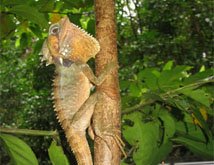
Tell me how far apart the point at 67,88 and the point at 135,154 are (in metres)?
0.35

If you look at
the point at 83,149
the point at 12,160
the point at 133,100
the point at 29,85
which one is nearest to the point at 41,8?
the point at 133,100

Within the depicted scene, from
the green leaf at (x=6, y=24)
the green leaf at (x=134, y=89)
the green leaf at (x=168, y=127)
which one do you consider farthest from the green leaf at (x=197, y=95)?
the green leaf at (x=6, y=24)

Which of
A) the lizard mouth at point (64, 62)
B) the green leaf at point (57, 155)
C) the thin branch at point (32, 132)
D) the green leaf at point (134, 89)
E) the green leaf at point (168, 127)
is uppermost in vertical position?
the lizard mouth at point (64, 62)

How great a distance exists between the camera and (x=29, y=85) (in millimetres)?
7016

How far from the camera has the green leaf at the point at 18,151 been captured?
3.94ft

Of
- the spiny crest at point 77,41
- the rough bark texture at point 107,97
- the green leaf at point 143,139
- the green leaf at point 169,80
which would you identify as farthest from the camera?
the green leaf at point 169,80

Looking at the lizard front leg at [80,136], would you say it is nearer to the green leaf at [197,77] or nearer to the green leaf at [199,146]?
the green leaf at [199,146]

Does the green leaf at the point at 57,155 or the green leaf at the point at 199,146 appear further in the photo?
the green leaf at the point at 199,146

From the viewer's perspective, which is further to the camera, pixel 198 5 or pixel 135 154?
pixel 198 5

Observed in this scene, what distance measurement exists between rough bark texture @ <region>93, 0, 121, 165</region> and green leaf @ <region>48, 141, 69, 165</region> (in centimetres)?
31

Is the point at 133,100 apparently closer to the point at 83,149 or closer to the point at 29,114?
the point at 83,149

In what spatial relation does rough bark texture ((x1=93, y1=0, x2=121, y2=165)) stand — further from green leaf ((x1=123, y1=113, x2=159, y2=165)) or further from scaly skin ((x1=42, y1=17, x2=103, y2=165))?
green leaf ((x1=123, y1=113, x2=159, y2=165))

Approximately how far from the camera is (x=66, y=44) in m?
0.96

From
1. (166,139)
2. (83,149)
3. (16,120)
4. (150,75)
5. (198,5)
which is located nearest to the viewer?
(83,149)
